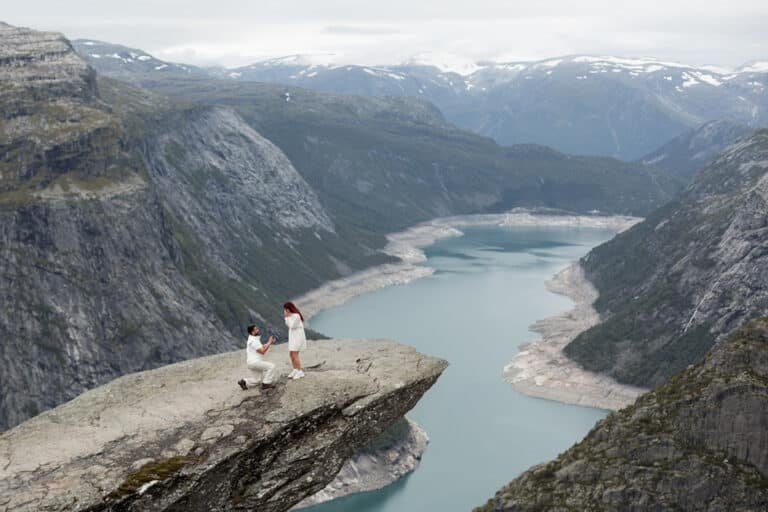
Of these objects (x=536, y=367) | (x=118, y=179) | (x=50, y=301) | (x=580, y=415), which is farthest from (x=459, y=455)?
(x=118, y=179)

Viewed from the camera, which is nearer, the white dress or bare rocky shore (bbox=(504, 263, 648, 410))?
the white dress

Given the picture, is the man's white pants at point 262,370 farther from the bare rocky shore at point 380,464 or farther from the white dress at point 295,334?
the bare rocky shore at point 380,464

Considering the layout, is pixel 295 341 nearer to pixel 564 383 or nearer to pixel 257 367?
pixel 257 367

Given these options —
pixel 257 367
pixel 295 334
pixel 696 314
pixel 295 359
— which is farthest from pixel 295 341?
pixel 696 314

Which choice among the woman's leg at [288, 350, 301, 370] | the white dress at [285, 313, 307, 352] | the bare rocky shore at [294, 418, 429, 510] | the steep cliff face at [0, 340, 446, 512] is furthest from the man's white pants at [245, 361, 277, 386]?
the bare rocky shore at [294, 418, 429, 510]

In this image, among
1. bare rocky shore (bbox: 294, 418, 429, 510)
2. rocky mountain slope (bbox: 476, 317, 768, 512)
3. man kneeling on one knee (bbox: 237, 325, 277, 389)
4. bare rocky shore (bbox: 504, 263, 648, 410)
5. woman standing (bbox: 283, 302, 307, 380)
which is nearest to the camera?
man kneeling on one knee (bbox: 237, 325, 277, 389)

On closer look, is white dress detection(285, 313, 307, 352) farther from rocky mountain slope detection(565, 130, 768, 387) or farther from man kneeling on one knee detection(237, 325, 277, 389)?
rocky mountain slope detection(565, 130, 768, 387)

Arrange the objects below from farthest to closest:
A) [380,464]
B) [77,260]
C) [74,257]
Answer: [77,260]
[74,257]
[380,464]
